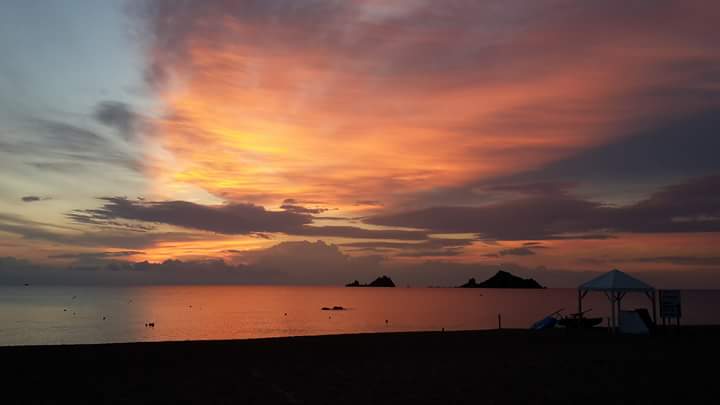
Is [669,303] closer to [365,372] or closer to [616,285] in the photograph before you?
[616,285]

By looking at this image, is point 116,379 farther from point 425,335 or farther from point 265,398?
point 425,335

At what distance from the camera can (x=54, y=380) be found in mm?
14852

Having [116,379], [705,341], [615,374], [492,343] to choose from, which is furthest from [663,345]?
[116,379]

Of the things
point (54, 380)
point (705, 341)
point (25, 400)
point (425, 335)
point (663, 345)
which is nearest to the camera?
point (25, 400)

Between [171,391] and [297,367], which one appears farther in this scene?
[297,367]

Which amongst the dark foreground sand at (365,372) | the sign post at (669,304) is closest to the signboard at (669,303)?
the sign post at (669,304)

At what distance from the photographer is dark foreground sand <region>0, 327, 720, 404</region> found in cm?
1297

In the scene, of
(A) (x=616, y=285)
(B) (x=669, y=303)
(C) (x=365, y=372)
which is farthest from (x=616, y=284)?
(C) (x=365, y=372)

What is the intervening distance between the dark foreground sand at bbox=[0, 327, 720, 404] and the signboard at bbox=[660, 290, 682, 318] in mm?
4102

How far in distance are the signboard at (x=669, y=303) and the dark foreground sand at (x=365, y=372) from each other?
410 cm

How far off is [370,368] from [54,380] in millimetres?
8192

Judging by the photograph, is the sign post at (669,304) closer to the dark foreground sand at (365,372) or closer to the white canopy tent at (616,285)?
the white canopy tent at (616,285)

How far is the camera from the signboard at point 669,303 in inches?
1115

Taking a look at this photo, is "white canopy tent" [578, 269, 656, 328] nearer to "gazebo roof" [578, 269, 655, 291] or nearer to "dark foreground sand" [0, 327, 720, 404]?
"gazebo roof" [578, 269, 655, 291]
